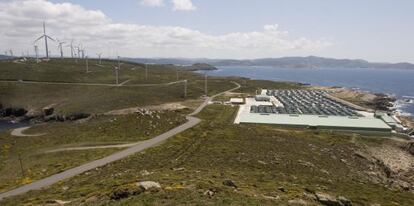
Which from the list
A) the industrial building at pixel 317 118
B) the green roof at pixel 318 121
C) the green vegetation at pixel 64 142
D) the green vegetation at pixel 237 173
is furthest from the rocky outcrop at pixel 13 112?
the green vegetation at pixel 237 173

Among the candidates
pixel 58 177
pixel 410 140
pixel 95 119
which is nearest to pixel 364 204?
pixel 58 177

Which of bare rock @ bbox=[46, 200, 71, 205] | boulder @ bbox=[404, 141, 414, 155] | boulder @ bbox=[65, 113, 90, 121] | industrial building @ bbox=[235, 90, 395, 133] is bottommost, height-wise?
boulder @ bbox=[65, 113, 90, 121]

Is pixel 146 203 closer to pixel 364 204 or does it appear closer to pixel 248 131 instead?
pixel 364 204

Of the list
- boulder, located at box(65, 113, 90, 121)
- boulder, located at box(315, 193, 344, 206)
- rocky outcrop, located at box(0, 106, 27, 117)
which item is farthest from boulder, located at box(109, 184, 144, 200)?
rocky outcrop, located at box(0, 106, 27, 117)

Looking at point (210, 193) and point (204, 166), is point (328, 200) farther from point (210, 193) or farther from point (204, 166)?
point (204, 166)

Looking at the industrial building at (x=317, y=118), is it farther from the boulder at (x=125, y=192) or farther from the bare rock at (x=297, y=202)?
the boulder at (x=125, y=192)

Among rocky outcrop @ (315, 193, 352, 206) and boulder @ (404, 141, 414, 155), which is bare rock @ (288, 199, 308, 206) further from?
boulder @ (404, 141, 414, 155)

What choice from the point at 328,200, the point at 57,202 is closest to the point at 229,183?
the point at 328,200

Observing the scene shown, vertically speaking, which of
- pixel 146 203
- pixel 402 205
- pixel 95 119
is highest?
pixel 146 203
